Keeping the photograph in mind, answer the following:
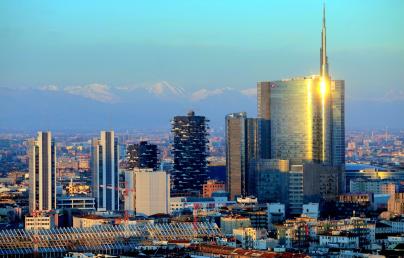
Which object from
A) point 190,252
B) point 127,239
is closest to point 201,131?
point 127,239

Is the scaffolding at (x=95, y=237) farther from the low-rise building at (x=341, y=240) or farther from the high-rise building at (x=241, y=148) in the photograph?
the high-rise building at (x=241, y=148)

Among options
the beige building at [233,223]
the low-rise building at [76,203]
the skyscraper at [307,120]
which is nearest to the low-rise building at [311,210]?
the beige building at [233,223]

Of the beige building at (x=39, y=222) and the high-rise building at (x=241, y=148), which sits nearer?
the beige building at (x=39, y=222)

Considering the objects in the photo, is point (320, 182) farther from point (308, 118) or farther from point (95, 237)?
point (95, 237)

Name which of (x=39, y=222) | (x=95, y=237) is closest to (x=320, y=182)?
(x=39, y=222)

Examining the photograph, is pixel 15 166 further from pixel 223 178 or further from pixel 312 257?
pixel 312 257

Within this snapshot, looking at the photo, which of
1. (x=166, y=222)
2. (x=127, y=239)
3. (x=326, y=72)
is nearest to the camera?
(x=127, y=239)
